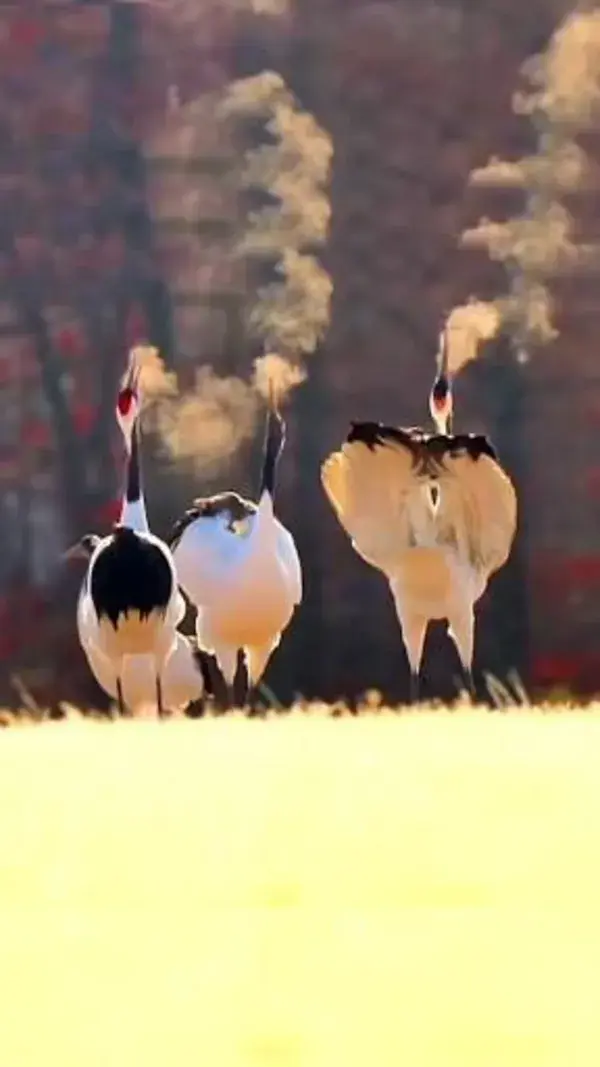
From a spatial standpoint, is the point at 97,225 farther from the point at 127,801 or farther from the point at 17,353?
the point at 127,801

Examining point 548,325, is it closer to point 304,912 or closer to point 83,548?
point 83,548

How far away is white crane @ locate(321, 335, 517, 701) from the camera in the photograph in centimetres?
280

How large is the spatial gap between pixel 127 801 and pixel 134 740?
55 cm

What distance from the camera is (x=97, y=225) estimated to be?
10.4 ft

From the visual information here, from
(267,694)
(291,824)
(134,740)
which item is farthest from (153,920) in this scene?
(267,694)

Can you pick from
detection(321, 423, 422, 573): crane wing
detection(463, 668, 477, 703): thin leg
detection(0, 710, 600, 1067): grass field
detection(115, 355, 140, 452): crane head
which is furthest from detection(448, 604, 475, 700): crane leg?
detection(0, 710, 600, 1067): grass field

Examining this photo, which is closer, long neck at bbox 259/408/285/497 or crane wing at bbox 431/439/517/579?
crane wing at bbox 431/439/517/579

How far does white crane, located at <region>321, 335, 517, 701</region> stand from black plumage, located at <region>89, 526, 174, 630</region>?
15.5 inches

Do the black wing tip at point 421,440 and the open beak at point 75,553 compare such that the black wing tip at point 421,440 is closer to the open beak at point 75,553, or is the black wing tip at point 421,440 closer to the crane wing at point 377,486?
the crane wing at point 377,486

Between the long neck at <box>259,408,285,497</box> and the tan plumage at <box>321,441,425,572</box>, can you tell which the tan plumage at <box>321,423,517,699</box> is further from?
the long neck at <box>259,408,285,497</box>

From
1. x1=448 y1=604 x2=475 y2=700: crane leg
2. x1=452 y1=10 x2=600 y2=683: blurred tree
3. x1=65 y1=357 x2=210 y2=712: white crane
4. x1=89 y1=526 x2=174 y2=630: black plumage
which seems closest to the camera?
x1=89 y1=526 x2=174 y2=630: black plumage

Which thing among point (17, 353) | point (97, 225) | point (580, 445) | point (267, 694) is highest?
point (97, 225)

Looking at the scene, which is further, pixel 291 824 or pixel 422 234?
pixel 422 234

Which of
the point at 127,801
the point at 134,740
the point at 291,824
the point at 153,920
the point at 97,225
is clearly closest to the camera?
the point at 153,920
